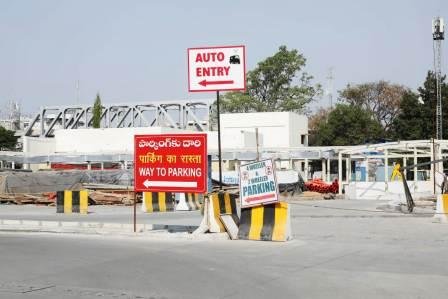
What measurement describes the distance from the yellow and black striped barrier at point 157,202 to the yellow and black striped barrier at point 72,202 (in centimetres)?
248

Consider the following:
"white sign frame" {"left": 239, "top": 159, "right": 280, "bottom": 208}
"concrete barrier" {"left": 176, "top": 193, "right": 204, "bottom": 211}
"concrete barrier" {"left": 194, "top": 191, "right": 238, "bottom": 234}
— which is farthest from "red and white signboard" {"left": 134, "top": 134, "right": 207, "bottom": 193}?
"concrete barrier" {"left": 176, "top": 193, "right": 204, "bottom": 211}

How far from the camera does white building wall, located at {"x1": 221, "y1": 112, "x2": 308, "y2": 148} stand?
67.5m

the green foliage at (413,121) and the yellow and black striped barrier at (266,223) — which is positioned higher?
the green foliage at (413,121)

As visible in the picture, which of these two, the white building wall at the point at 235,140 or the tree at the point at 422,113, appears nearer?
the white building wall at the point at 235,140

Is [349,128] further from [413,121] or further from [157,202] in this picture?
[157,202]

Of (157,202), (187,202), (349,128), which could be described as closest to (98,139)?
(349,128)

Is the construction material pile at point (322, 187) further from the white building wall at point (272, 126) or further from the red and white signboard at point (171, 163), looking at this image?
the white building wall at point (272, 126)

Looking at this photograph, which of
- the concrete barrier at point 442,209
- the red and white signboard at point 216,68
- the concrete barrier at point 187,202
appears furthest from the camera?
the concrete barrier at point 187,202

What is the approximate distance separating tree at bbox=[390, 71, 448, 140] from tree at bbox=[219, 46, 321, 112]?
23.6 meters

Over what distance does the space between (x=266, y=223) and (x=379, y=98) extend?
238ft

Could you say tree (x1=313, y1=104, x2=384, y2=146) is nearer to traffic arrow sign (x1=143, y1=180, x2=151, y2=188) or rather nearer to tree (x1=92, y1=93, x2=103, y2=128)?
tree (x1=92, y1=93, x2=103, y2=128)

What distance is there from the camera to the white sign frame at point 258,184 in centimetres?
1458

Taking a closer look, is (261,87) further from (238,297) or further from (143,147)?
(238,297)

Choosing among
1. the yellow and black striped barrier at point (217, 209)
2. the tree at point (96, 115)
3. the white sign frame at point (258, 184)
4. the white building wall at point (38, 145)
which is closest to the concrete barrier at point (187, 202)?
the yellow and black striped barrier at point (217, 209)
